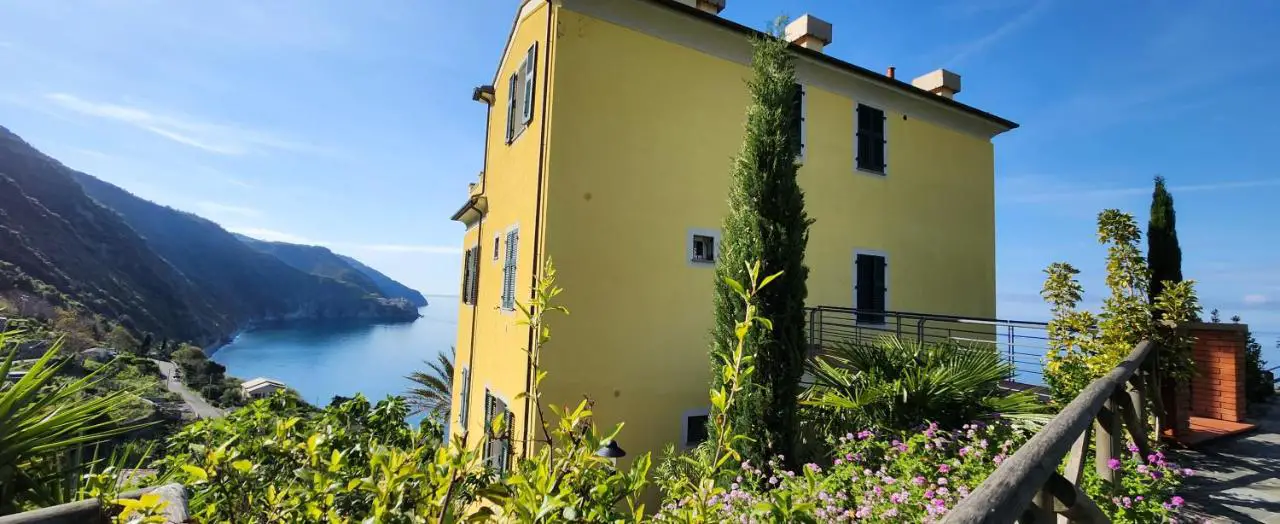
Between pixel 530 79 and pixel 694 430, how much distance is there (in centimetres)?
632

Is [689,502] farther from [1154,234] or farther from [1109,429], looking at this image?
[1154,234]

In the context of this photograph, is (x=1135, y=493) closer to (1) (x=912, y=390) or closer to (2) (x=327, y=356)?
(1) (x=912, y=390)

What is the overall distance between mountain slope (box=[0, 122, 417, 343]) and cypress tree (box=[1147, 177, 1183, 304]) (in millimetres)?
81228

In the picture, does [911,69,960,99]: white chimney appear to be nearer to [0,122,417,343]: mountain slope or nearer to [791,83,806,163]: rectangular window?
[791,83,806,163]: rectangular window

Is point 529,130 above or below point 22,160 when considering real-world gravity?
below

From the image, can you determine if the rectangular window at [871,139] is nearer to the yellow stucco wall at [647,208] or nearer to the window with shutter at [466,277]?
the yellow stucco wall at [647,208]

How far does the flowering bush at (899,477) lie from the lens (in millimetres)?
3701

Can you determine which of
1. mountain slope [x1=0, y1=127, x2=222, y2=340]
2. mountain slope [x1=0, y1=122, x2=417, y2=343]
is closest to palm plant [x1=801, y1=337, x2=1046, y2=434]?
mountain slope [x1=0, y1=127, x2=222, y2=340]

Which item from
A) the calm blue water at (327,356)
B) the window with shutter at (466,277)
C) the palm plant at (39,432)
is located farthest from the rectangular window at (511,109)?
the calm blue water at (327,356)

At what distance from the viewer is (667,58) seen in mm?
8531

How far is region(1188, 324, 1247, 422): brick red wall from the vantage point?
237 inches

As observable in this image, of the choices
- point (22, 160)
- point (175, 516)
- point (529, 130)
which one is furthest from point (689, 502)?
point (22, 160)

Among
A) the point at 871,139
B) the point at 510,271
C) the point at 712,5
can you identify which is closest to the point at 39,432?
the point at 510,271

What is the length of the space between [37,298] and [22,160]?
6674 cm
